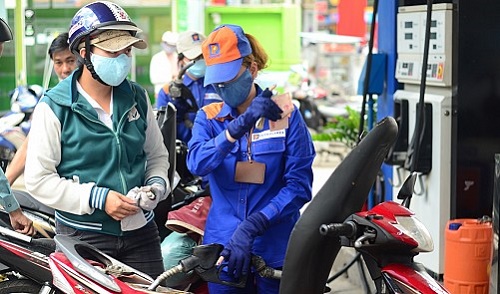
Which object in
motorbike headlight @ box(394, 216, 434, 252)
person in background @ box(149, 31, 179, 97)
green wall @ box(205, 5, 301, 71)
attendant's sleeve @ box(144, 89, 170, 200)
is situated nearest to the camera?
motorbike headlight @ box(394, 216, 434, 252)

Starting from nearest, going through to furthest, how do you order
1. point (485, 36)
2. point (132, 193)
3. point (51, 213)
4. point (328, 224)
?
point (328, 224) < point (132, 193) < point (51, 213) < point (485, 36)

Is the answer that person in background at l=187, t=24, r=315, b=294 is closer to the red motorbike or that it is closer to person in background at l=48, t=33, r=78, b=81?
the red motorbike

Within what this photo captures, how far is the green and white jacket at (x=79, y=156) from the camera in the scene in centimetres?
452

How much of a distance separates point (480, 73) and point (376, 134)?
2.99 m

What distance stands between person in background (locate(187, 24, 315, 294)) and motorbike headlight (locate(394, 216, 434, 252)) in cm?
107

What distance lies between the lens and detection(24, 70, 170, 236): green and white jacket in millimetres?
4516

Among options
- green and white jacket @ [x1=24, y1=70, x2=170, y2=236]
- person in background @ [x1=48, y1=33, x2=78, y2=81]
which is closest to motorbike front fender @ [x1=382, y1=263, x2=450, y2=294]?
green and white jacket @ [x1=24, y1=70, x2=170, y2=236]

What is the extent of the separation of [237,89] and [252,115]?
8.4 inches

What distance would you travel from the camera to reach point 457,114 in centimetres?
649

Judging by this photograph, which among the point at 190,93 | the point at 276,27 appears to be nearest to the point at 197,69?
the point at 190,93

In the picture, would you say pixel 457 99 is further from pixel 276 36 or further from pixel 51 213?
pixel 276 36

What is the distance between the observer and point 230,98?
482 centimetres


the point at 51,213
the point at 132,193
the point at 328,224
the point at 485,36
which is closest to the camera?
the point at 328,224

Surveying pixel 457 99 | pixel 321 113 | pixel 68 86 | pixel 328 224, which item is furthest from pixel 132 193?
pixel 321 113
